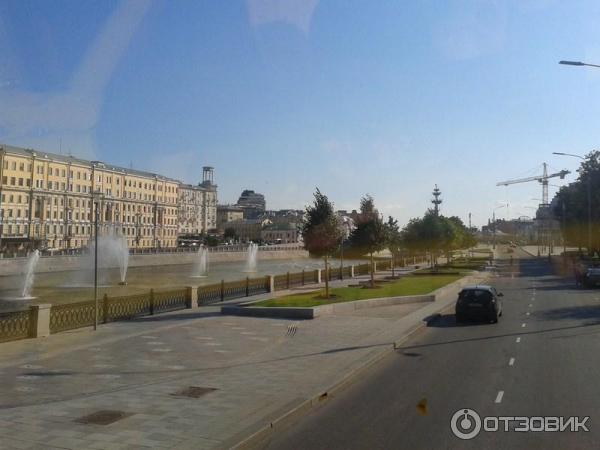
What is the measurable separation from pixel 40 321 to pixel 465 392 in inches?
473

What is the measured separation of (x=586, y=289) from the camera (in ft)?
126

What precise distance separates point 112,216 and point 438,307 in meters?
95.5

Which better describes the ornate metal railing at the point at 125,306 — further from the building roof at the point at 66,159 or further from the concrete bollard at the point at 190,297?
the building roof at the point at 66,159

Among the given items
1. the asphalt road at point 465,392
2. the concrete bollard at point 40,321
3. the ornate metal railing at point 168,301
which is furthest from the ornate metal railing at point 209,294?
the asphalt road at point 465,392

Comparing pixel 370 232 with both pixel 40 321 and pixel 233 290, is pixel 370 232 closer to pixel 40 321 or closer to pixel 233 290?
pixel 233 290

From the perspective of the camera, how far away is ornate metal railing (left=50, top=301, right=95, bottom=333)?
17703 millimetres

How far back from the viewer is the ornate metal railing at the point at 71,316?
17.7 meters

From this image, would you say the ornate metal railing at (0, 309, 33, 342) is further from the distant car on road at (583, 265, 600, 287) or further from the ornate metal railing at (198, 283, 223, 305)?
the distant car on road at (583, 265, 600, 287)

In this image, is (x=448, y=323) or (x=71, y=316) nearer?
(x=71, y=316)

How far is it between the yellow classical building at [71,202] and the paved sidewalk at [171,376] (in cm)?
7003

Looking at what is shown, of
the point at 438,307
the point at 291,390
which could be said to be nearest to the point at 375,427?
the point at 291,390

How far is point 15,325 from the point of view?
1627 centimetres

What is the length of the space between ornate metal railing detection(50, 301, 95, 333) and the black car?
13.0m

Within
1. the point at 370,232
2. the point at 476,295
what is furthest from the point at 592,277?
the point at 476,295
